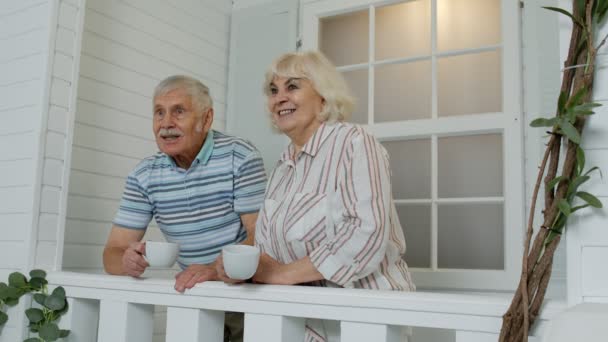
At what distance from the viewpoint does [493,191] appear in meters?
2.93

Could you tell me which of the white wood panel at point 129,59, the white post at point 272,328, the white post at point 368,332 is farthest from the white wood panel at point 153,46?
the white post at point 368,332

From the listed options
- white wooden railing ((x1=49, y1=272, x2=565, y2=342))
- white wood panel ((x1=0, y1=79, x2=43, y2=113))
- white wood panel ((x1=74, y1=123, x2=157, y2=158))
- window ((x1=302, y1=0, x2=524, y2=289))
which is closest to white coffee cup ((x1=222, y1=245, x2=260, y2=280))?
white wooden railing ((x1=49, y1=272, x2=565, y2=342))

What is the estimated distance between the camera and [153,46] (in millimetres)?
3145

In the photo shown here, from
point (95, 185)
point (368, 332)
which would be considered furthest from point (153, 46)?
point (368, 332)

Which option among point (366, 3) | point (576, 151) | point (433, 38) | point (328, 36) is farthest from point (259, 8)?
point (576, 151)

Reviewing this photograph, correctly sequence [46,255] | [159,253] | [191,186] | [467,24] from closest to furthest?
[159,253] < [191,186] < [46,255] < [467,24]

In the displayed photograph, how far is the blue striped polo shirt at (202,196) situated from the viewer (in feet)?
6.86

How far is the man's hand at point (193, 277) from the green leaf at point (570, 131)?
954 millimetres

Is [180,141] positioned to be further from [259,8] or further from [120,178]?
[259,8]

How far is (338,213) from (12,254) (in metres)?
1.33

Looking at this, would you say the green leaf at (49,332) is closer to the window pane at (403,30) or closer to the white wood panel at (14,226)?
the white wood panel at (14,226)

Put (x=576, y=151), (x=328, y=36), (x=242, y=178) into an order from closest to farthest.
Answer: (x=576, y=151) → (x=242, y=178) → (x=328, y=36)

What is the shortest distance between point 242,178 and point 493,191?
1.41 meters

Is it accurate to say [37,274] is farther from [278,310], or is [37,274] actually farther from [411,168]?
[411,168]
